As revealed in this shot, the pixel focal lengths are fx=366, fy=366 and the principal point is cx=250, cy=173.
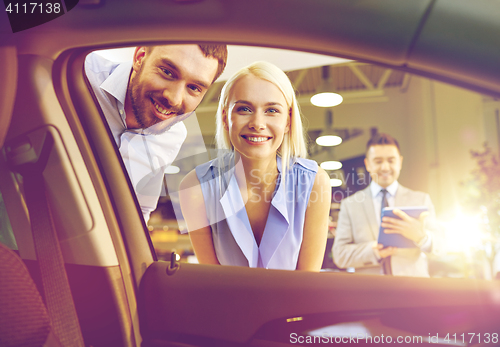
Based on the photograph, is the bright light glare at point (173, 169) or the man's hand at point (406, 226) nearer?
the man's hand at point (406, 226)

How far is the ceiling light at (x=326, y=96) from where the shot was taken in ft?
3.09

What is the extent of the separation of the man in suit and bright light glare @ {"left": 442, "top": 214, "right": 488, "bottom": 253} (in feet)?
0.16

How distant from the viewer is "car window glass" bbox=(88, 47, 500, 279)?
80 centimetres

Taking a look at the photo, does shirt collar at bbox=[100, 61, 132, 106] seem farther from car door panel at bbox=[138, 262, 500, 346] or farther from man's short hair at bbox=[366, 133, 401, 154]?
man's short hair at bbox=[366, 133, 401, 154]

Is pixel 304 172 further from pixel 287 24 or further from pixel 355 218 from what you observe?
pixel 287 24

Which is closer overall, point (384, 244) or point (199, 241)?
point (384, 244)

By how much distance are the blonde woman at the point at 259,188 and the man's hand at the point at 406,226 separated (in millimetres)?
182

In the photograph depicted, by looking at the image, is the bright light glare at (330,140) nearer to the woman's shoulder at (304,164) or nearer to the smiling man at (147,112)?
the woman's shoulder at (304,164)

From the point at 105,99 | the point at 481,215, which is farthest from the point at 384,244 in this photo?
the point at 105,99

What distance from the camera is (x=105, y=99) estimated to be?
1158 millimetres

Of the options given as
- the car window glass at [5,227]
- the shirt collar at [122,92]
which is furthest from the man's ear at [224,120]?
the car window glass at [5,227]

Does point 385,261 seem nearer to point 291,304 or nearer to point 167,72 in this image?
point 291,304

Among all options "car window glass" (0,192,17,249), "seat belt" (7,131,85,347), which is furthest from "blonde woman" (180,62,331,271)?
"car window glass" (0,192,17,249)

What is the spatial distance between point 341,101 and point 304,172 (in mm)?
237
